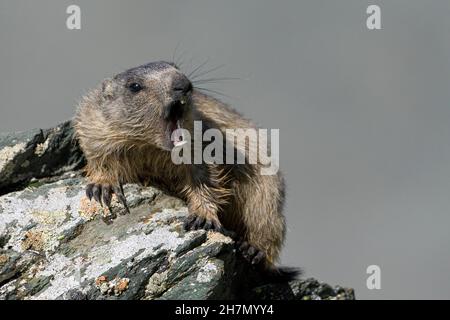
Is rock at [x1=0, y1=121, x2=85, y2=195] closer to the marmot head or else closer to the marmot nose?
the marmot head

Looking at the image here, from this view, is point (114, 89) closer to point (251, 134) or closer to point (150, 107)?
point (150, 107)

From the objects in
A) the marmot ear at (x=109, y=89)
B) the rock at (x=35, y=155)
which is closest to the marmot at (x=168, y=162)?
the marmot ear at (x=109, y=89)

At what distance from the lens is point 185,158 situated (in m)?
11.0

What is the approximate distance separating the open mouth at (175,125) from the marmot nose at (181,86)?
0.78 feet

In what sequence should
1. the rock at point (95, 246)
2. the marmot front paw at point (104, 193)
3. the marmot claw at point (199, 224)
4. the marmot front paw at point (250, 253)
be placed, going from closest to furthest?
the rock at point (95, 246)
the marmot claw at point (199, 224)
the marmot front paw at point (104, 193)
the marmot front paw at point (250, 253)

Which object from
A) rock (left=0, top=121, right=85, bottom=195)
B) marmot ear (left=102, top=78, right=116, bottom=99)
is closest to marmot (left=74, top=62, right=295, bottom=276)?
marmot ear (left=102, top=78, right=116, bottom=99)

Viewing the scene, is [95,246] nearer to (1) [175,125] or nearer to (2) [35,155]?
(2) [35,155]

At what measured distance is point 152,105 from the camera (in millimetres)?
10844

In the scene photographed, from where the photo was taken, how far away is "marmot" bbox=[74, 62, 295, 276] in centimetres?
1070

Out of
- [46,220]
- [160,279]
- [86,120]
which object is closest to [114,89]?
[86,120]

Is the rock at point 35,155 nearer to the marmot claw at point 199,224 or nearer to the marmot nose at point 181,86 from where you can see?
the marmot nose at point 181,86

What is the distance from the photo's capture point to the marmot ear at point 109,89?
11.3 metres

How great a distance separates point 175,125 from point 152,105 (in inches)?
14.7
